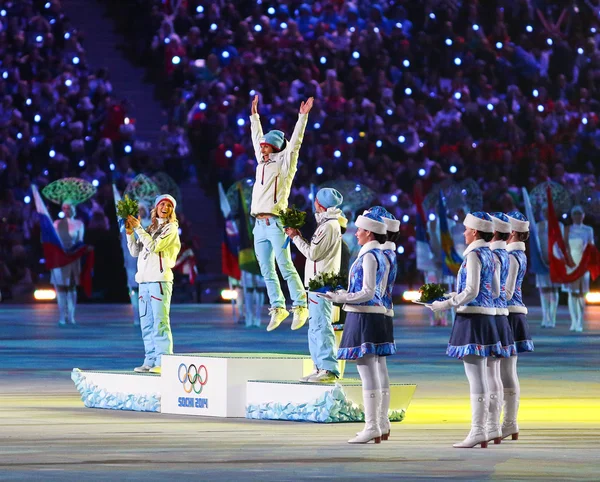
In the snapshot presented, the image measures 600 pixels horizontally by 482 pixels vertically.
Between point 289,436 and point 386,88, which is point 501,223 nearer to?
point 289,436

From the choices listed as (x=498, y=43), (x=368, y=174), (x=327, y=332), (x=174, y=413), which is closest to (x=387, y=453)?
(x=327, y=332)

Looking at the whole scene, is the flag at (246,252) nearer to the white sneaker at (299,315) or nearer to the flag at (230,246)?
the flag at (230,246)

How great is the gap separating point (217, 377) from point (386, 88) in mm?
22985

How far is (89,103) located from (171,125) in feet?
6.11

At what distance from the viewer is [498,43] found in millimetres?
39906

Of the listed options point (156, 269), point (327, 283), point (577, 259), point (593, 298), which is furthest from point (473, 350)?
point (593, 298)

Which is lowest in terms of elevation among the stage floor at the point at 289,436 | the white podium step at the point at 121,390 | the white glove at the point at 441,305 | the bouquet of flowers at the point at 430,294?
the stage floor at the point at 289,436

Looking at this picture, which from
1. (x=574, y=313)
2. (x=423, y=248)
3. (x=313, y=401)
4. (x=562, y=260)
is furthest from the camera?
(x=423, y=248)

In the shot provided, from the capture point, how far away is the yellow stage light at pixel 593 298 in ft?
129

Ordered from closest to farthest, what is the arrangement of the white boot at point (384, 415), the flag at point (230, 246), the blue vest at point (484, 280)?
the blue vest at point (484, 280), the white boot at point (384, 415), the flag at point (230, 246)

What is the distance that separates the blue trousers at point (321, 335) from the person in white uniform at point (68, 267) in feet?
55.3

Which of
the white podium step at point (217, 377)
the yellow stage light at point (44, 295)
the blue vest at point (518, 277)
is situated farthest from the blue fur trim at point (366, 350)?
the yellow stage light at point (44, 295)

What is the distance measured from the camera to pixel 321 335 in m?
Answer: 15.0

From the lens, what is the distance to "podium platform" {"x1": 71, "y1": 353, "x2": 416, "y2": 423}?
47.8ft
